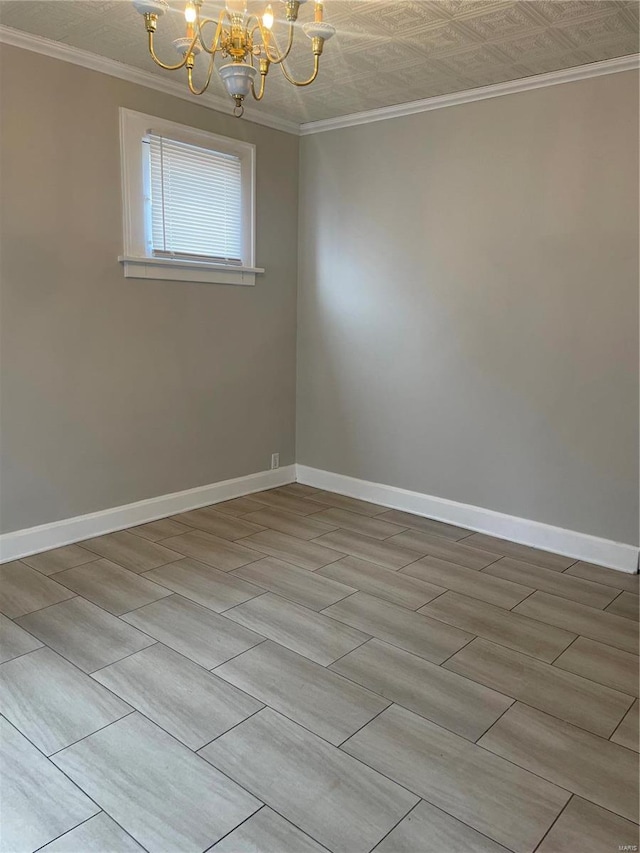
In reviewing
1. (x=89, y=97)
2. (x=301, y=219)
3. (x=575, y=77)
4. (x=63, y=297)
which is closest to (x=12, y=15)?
(x=89, y=97)

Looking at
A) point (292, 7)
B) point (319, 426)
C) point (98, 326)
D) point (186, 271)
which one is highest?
point (292, 7)

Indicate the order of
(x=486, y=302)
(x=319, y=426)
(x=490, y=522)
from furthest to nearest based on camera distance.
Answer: (x=319, y=426)
(x=490, y=522)
(x=486, y=302)

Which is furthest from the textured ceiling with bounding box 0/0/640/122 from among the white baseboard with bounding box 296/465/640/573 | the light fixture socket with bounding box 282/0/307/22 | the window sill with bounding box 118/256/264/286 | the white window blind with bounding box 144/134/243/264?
the white baseboard with bounding box 296/465/640/573

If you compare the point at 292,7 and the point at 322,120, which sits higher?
the point at 322,120

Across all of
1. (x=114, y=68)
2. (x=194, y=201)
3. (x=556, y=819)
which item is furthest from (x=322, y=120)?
(x=556, y=819)

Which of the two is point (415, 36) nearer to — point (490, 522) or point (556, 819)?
point (490, 522)

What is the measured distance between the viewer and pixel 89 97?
10.5 feet

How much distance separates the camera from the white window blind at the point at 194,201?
3553 millimetres

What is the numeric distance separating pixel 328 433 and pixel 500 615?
2.06 m

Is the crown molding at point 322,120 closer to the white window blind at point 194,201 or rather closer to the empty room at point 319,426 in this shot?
the empty room at point 319,426

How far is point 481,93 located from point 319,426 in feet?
7.63

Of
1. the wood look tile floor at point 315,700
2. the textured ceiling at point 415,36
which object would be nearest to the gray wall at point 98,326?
the textured ceiling at point 415,36

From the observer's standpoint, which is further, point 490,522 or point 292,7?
point 490,522

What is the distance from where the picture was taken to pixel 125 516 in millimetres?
3656
